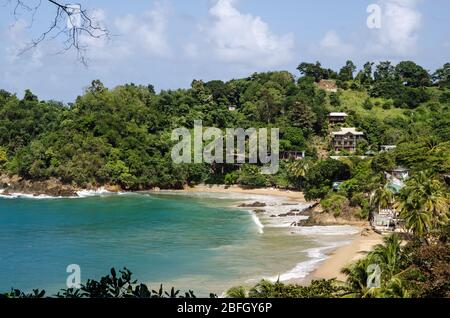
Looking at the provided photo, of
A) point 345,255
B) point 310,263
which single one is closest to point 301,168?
point 345,255

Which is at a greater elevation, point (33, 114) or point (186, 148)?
A: point (33, 114)

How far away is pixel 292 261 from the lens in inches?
945

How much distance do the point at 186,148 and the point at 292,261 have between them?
37763 millimetres

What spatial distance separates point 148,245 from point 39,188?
2892 cm

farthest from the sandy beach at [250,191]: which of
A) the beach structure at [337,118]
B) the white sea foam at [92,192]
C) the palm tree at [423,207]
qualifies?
the palm tree at [423,207]

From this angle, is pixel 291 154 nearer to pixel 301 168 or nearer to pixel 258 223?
pixel 301 168

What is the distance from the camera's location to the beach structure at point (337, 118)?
62.0m

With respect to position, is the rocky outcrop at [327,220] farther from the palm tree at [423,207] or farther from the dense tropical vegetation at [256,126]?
the palm tree at [423,207]

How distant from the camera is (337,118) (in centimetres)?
6238

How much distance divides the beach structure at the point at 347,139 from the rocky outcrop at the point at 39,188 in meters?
27.6

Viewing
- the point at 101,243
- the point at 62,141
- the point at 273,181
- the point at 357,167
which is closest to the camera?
the point at 101,243
